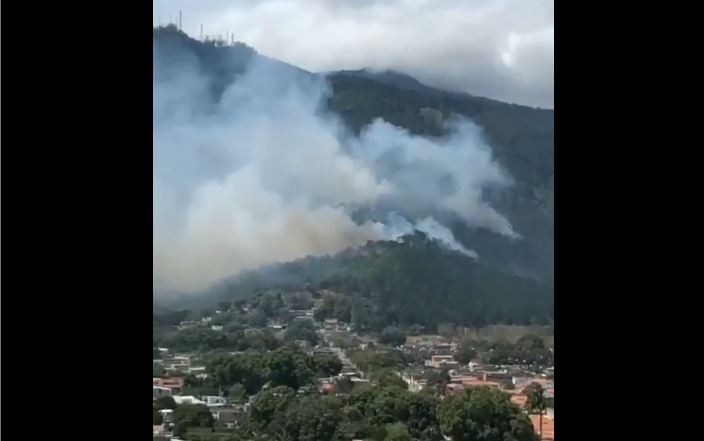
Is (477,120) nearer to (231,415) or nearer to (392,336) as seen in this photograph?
(392,336)

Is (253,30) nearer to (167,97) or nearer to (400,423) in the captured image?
(167,97)

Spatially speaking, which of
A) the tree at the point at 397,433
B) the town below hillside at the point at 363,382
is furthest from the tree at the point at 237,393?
the tree at the point at 397,433

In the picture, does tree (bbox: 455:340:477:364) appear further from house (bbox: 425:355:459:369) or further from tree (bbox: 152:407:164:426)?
tree (bbox: 152:407:164:426)

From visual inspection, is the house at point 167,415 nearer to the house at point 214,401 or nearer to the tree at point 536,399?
the house at point 214,401

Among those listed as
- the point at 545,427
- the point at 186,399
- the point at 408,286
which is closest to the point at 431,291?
the point at 408,286

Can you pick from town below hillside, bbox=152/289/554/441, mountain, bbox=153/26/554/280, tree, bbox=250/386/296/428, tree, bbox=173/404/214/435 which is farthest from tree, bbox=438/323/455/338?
tree, bbox=173/404/214/435
